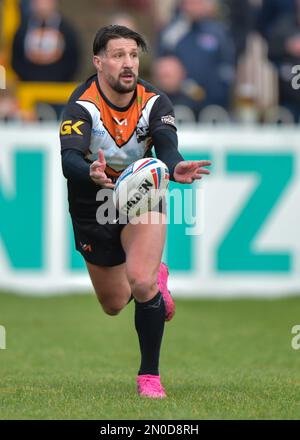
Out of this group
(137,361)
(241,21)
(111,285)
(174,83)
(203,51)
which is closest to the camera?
(111,285)

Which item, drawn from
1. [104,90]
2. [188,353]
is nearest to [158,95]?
[104,90]

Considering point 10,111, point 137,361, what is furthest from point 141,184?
point 10,111

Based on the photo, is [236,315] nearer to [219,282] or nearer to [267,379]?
[219,282]

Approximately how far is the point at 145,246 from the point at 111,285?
0.92 meters

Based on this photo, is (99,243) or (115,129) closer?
(115,129)

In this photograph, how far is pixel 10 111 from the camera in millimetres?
13578

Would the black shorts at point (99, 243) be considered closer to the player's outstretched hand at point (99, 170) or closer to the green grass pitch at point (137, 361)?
the green grass pitch at point (137, 361)

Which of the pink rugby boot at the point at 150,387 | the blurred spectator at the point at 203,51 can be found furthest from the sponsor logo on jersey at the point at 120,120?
the blurred spectator at the point at 203,51

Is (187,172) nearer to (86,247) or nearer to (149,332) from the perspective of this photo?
(149,332)

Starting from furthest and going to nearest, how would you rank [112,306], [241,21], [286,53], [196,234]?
[241,21], [286,53], [196,234], [112,306]

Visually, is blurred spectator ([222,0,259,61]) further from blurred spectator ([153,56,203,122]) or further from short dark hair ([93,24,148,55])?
short dark hair ([93,24,148,55])

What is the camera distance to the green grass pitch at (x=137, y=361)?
6.66 m

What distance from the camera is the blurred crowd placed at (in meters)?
13.8
